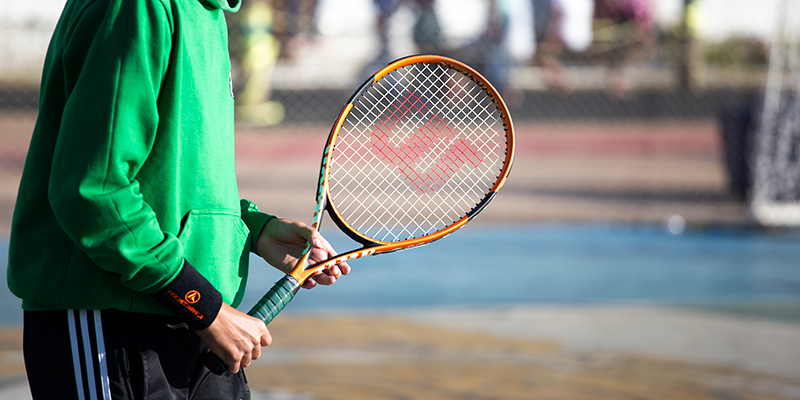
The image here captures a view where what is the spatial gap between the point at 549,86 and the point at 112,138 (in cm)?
1073

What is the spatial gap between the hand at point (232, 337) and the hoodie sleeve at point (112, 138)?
0.46 ft

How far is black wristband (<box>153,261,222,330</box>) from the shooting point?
149 centimetres

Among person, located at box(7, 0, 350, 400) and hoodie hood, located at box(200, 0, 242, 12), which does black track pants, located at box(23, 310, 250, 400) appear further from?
hoodie hood, located at box(200, 0, 242, 12)

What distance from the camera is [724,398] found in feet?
11.0

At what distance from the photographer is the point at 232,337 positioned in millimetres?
1541

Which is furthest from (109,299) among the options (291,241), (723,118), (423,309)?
(723,118)

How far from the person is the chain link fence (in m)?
6.08

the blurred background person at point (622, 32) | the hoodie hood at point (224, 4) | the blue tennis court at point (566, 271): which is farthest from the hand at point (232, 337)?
the blurred background person at point (622, 32)

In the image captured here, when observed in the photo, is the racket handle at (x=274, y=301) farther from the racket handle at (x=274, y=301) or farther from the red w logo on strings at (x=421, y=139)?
the red w logo on strings at (x=421, y=139)

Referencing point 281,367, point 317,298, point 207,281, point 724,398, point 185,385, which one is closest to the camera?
point 207,281

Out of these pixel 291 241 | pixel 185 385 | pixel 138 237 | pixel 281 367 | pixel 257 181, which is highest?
pixel 138 237

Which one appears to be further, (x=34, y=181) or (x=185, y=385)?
(x=185, y=385)

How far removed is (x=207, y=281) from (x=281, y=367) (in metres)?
2.22

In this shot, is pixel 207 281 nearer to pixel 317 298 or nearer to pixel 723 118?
pixel 317 298
